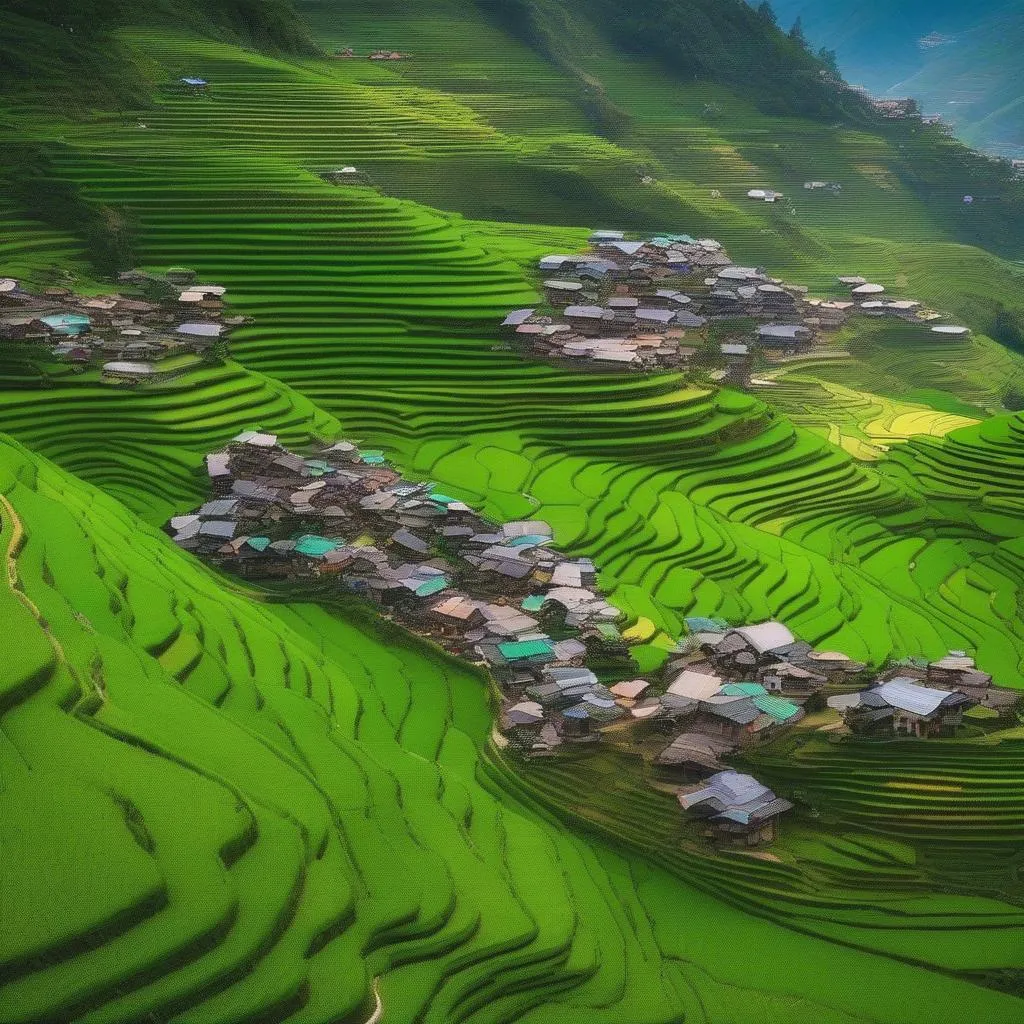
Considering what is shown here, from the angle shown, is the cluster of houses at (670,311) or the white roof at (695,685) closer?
the white roof at (695,685)

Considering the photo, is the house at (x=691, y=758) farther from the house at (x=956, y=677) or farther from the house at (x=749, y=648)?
the house at (x=956, y=677)

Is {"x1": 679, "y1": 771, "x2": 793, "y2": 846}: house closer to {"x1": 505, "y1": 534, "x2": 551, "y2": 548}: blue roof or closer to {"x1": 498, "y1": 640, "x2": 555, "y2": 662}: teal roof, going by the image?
{"x1": 498, "y1": 640, "x2": 555, "y2": 662}: teal roof

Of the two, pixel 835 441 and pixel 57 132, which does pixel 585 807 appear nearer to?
pixel 835 441

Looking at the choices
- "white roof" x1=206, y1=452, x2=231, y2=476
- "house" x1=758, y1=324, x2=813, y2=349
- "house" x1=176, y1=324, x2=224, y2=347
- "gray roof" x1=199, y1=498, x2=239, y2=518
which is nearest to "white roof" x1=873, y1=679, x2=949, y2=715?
"gray roof" x1=199, y1=498, x2=239, y2=518

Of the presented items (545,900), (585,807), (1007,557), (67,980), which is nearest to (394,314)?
(1007,557)

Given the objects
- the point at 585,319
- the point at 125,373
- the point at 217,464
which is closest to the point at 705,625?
the point at 217,464

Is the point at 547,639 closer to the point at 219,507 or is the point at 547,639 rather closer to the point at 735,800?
the point at 735,800

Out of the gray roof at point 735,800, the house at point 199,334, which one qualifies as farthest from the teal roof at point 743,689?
the house at point 199,334
